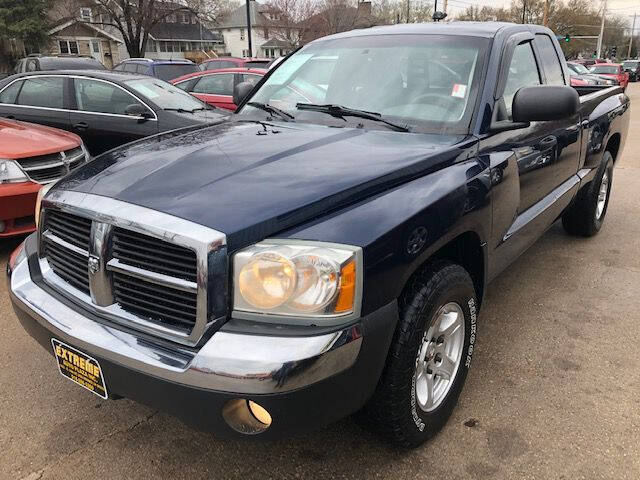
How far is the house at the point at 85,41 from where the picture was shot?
42.7 meters

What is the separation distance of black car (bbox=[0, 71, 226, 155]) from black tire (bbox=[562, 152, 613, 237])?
14.0 feet

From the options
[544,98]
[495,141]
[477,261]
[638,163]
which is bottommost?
[638,163]

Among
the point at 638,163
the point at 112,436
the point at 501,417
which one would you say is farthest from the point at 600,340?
the point at 638,163

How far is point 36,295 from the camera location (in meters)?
2.24

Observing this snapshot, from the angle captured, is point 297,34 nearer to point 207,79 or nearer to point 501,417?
point 207,79

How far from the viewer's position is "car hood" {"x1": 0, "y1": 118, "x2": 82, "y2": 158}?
4.53m

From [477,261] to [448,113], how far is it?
0.76 m

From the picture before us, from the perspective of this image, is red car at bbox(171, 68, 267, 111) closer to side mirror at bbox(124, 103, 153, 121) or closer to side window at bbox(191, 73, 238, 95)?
side window at bbox(191, 73, 238, 95)

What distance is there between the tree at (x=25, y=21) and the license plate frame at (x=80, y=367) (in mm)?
40696

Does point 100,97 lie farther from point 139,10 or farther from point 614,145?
point 139,10

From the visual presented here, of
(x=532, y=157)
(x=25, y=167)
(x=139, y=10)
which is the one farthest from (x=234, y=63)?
(x=139, y=10)

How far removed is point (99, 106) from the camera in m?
6.82

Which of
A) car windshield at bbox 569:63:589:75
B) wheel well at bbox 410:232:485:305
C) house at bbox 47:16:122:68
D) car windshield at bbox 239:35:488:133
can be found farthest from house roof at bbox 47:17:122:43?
wheel well at bbox 410:232:485:305

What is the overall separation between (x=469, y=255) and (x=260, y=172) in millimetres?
1134
